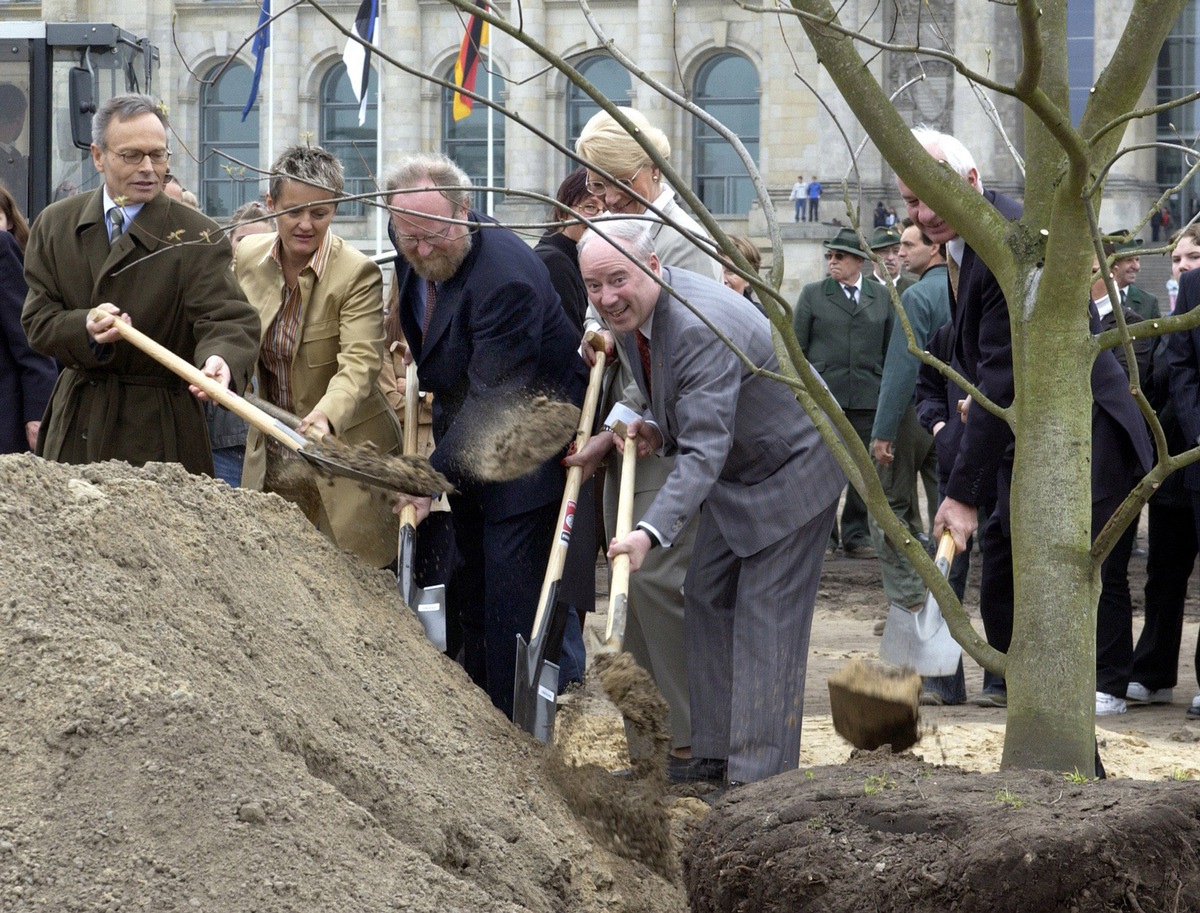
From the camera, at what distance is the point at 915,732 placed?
432cm

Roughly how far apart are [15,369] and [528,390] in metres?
2.23

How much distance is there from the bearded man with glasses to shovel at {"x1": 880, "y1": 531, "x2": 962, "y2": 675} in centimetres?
205

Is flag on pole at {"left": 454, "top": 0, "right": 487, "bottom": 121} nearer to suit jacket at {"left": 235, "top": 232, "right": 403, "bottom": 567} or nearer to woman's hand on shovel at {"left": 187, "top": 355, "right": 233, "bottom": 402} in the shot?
suit jacket at {"left": 235, "top": 232, "right": 403, "bottom": 567}

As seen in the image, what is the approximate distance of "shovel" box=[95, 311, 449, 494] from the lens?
15.4 feet

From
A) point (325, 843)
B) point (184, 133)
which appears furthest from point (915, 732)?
point (184, 133)

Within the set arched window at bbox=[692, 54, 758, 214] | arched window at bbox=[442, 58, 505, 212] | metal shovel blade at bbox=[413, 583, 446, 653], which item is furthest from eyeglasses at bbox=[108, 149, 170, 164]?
arched window at bbox=[442, 58, 505, 212]

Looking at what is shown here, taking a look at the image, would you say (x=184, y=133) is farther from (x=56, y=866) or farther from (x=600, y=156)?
(x=56, y=866)

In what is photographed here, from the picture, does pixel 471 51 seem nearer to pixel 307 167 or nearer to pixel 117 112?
pixel 307 167

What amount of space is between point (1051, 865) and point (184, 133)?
3540 centimetres

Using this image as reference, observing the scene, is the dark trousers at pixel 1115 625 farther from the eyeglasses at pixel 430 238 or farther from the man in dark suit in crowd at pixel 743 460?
the eyeglasses at pixel 430 238

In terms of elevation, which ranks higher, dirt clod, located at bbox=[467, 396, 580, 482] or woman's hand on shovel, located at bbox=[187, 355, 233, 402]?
woman's hand on shovel, located at bbox=[187, 355, 233, 402]

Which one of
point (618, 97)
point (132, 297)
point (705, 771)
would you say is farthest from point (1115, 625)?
point (618, 97)

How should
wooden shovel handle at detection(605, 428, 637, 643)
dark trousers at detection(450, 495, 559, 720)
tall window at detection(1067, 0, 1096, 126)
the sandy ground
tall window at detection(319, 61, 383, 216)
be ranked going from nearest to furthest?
wooden shovel handle at detection(605, 428, 637, 643)
dark trousers at detection(450, 495, 559, 720)
the sandy ground
tall window at detection(1067, 0, 1096, 126)
tall window at detection(319, 61, 383, 216)

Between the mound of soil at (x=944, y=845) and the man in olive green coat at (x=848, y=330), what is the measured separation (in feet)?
24.2
